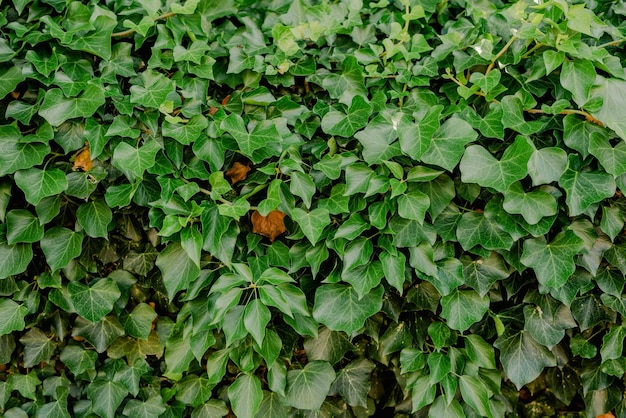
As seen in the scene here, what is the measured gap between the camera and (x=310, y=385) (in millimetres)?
2180

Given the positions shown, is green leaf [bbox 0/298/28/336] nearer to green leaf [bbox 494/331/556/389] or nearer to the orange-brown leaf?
the orange-brown leaf

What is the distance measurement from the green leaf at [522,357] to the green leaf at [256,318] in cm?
92

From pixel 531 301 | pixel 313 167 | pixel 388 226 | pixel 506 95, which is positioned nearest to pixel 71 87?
pixel 313 167

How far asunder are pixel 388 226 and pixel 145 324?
108 cm

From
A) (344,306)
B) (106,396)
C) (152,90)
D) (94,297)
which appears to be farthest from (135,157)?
(106,396)

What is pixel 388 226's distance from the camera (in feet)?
6.53

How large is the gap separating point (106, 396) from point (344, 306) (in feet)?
3.54

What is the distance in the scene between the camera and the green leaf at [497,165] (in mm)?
1823

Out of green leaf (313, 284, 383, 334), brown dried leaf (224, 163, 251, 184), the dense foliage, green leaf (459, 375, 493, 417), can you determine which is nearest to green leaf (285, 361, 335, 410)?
the dense foliage

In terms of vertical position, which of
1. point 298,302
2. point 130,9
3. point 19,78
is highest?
point 130,9

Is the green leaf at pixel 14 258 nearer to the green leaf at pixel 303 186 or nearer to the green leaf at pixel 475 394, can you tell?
the green leaf at pixel 303 186

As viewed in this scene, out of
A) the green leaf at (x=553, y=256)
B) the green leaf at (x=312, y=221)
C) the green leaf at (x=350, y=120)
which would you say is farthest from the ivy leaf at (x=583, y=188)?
the green leaf at (x=312, y=221)

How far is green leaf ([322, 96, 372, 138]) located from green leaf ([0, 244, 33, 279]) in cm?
124

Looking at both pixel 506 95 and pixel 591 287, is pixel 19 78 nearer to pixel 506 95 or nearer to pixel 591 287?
pixel 506 95
